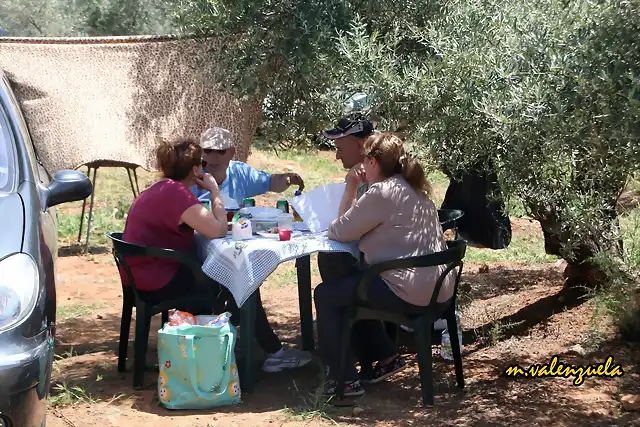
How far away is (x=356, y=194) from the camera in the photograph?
5.03 meters

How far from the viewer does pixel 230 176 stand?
243 inches

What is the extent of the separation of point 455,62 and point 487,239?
70.7 inches

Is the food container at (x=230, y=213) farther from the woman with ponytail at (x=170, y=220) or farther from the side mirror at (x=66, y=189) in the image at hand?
the side mirror at (x=66, y=189)

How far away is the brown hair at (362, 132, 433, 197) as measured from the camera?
467 cm

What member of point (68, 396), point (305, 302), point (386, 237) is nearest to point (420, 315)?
point (386, 237)

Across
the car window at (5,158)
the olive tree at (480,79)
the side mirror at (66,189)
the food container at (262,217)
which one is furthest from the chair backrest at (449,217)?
the car window at (5,158)

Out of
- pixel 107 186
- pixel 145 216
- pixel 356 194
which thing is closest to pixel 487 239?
pixel 356 194

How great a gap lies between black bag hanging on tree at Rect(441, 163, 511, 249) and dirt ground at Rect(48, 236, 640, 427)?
58 cm

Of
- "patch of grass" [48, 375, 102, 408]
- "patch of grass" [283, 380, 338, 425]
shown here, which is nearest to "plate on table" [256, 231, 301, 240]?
"patch of grass" [283, 380, 338, 425]

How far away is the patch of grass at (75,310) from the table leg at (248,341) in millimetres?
2483

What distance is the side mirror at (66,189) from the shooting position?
4270 millimetres

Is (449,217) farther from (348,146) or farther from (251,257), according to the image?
(251,257)

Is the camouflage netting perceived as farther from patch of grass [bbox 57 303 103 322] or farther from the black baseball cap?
the black baseball cap

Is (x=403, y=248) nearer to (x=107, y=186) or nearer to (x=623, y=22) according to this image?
(x=623, y=22)
